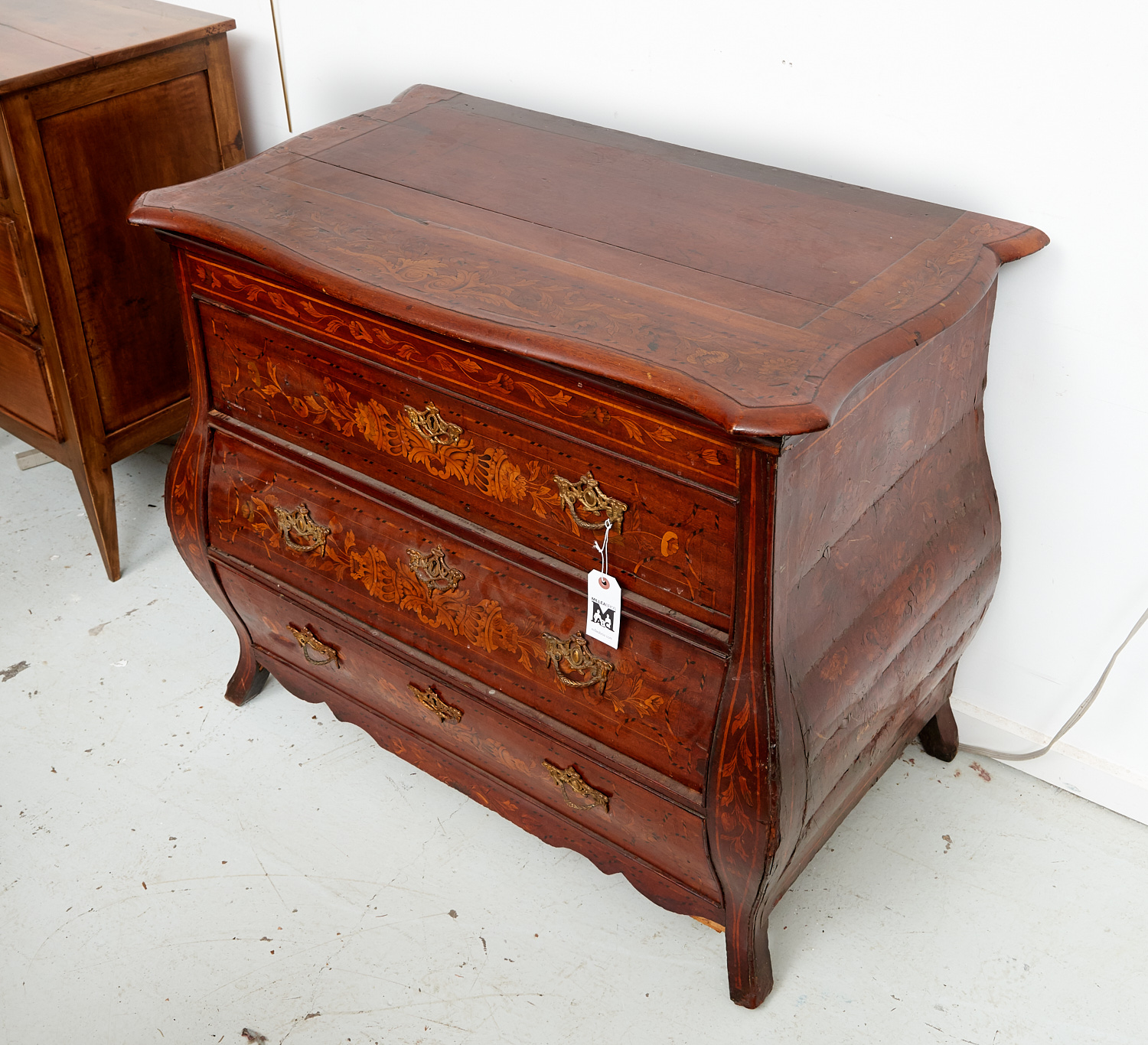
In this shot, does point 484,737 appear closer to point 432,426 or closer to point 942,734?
point 432,426

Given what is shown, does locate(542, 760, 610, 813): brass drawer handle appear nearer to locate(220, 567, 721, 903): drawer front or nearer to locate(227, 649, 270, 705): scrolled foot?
locate(220, 567, 721, 903): drawer front

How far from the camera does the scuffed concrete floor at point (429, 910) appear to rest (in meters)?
1.57

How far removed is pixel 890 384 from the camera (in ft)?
4.35

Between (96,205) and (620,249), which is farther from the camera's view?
(96,205)

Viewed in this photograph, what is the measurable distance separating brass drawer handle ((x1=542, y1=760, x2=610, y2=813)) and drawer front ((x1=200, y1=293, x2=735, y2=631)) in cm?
34

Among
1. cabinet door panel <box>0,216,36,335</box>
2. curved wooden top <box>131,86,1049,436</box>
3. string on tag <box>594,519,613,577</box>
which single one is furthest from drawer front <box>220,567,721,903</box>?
cabinet door panel <box>0,216,36,335</box>

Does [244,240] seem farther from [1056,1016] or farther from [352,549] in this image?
[1056,1016]

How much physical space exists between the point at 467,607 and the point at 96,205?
3.84 ft

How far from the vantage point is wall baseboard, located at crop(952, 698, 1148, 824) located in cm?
186

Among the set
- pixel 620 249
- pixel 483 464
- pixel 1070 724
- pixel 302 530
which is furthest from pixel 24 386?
pixel 1070 724

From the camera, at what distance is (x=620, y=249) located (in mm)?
1419

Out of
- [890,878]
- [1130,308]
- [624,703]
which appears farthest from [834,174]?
[890,878]

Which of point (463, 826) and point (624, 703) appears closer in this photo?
point (624, 703)

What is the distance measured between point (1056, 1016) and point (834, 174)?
4.21ft
